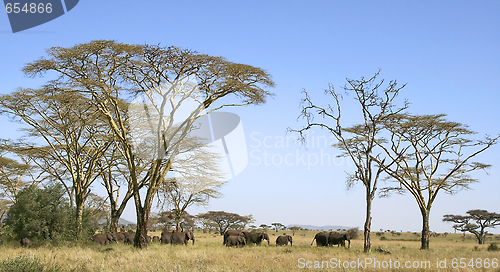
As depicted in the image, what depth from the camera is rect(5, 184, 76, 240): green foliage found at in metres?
19.6

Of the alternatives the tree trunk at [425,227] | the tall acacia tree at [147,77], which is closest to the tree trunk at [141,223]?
the tall acacia tree at [147,77]

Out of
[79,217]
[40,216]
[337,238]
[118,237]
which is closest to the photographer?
[40,216]

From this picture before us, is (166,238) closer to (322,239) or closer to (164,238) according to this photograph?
(164,238)

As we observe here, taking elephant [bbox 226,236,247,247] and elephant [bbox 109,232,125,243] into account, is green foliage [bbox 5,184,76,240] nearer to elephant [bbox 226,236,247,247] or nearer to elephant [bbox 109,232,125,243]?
elephant [bbox 109,232,125,243]

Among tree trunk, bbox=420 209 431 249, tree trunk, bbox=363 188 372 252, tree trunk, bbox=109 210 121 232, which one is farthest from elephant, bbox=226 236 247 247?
tree trunk, bbox=420 209 431 249

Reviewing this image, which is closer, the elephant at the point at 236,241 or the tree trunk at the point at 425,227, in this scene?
the elephant at the point at 236,241

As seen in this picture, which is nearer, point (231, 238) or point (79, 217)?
point (231, 238)

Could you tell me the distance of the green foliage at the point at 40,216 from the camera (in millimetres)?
19641

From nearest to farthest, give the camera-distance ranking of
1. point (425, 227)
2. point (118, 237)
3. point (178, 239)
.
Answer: point (178, 239) < point (118, 237) < point (425, 227)

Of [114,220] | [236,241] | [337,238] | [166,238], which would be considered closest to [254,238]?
[236,241]

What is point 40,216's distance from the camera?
20.0 meters

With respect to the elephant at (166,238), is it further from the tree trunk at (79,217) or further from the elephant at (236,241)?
the tree trunk at (79,217)

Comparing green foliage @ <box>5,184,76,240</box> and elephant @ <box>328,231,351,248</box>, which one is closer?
green foliage @ <box>5,184,76,240</box>

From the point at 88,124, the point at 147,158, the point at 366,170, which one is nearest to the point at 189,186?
the point at 147,158
